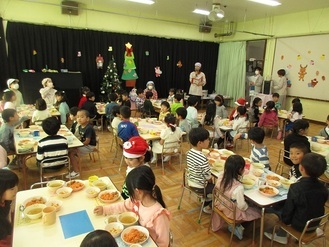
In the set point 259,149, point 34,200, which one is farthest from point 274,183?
point 34,200

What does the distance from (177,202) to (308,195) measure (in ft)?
5.90

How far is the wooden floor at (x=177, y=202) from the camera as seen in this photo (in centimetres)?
275

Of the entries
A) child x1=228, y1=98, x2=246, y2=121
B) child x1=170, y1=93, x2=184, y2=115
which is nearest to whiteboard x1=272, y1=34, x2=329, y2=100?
child x1=228, y1=98, x2=246, y2=121

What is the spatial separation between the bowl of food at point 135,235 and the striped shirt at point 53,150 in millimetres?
1882

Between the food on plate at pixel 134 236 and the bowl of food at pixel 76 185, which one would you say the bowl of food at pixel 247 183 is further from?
the bowl of food at pixel 76 185

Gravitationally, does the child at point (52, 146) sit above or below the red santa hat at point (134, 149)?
below

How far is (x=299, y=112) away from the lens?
19.4 feet

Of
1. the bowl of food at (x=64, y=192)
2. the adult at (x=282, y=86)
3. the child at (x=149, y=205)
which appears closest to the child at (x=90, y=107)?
the bowl of food at (x=64, y=192)

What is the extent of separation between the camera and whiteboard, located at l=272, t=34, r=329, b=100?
775cm

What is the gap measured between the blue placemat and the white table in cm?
2

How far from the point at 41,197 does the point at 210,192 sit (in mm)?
1847

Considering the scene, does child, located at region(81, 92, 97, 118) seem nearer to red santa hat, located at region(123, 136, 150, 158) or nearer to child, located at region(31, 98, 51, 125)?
child, located at region(31, 98, 51, 125)

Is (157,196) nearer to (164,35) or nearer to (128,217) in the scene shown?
(128,217)

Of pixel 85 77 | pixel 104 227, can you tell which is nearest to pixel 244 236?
pixel 104 227
